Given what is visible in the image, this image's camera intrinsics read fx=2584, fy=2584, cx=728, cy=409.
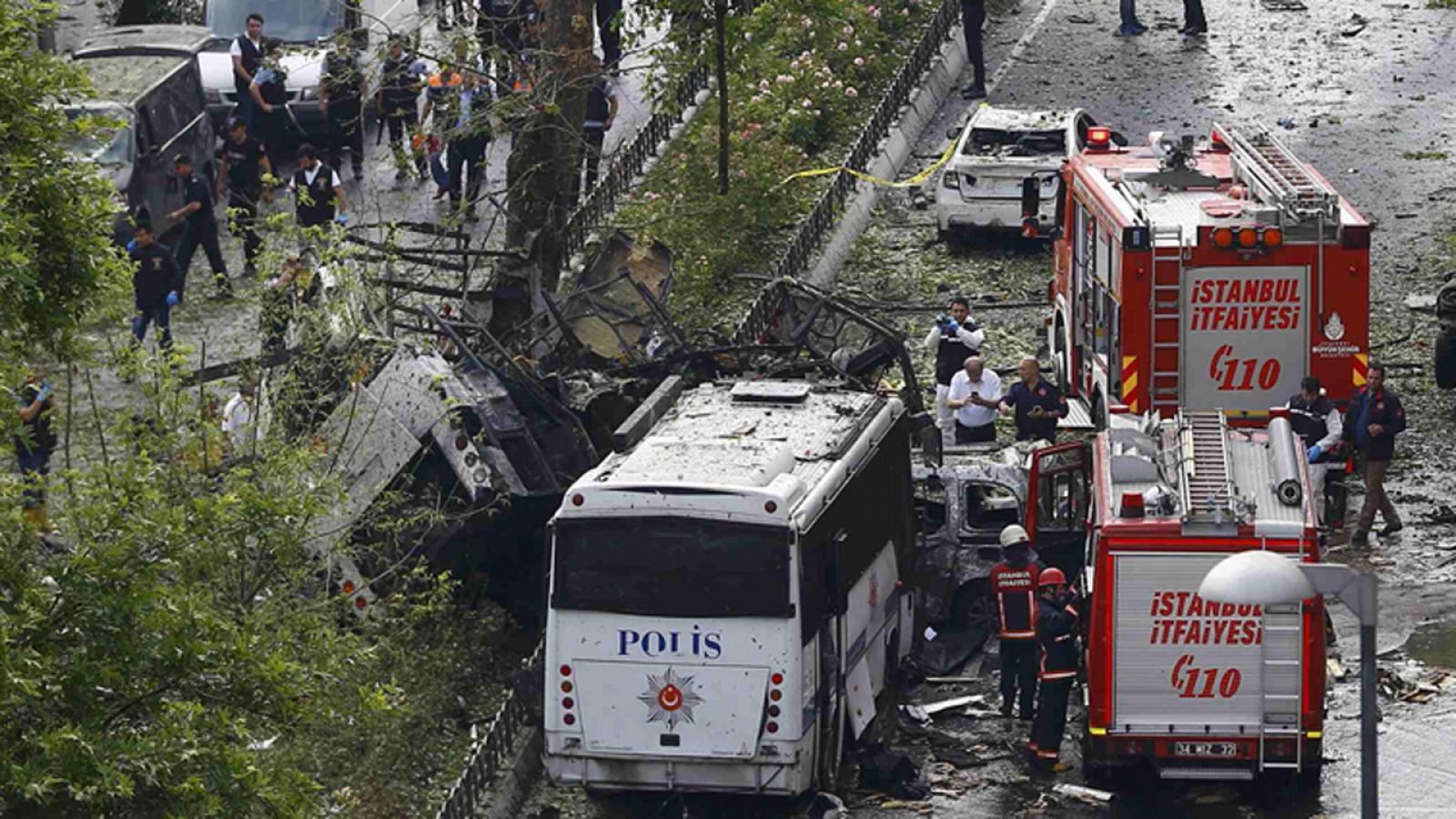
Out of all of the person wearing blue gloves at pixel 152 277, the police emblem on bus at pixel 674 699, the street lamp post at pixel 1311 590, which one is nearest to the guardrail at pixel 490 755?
the police emblem on bus at pixel 674 699

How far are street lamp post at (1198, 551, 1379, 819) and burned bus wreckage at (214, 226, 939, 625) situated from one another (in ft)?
22.6

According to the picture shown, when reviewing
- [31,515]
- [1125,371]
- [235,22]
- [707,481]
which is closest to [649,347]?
[1125,371]

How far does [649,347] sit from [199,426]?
7.20 m

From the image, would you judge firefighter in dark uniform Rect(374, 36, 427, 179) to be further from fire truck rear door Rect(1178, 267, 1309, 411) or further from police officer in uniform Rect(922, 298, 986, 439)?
fire truck rear door Rect(1178, 267, 1309, 411)

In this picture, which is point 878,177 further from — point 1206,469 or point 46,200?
point 46,200

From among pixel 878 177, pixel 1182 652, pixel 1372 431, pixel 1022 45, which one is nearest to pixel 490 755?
pixel 1182 652

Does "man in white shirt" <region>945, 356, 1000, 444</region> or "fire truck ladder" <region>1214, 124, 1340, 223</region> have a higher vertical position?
"fire truck ladder" <region>1214, 124, 1340, 223</region>

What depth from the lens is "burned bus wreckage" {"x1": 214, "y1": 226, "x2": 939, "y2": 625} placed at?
19188mm

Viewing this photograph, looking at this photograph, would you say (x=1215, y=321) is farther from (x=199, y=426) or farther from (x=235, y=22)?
(x=235, y=22)

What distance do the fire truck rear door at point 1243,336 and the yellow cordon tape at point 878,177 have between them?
9.05 meters

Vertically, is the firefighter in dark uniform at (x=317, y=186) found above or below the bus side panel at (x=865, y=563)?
above

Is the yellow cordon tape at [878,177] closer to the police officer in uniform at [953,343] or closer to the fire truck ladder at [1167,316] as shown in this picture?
the police officer in uniform at [953,343]

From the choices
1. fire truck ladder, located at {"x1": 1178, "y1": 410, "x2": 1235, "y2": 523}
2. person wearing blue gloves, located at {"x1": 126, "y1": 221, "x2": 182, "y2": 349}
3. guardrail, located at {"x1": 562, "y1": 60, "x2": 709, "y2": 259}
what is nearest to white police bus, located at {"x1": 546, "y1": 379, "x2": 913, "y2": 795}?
fire truck ladder, located at {"x1": 1178, "y1": 410, "x2": 1235, "y2": 523}

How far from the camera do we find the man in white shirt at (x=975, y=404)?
932 inches
